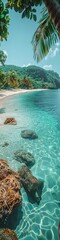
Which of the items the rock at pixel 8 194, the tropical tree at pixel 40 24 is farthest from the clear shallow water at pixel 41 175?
the tropical tree at pixel 40 24

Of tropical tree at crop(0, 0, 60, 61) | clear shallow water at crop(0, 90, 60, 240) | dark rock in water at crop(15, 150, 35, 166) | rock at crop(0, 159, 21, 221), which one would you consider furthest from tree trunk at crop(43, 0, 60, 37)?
dark rock in water at crop(15, 150, 35, 166)

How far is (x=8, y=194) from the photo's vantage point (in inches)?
231

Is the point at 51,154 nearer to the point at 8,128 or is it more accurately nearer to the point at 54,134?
the point at 54,134

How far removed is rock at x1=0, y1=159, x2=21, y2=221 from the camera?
5.63m

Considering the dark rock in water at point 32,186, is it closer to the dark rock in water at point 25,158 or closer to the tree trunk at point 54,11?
the dark rock in water at point 25,158

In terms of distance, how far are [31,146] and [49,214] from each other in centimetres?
606

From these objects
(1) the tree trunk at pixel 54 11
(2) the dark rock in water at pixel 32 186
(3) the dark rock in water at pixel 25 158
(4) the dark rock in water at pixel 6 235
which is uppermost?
(1) the tree trunk at pixel 54 11

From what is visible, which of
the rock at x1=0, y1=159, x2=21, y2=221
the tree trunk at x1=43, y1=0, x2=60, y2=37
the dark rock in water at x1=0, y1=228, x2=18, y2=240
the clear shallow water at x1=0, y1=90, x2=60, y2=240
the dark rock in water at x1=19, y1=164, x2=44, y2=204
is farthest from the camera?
the dark rock in water at x1=19, y1=164, x2=44, y2=204

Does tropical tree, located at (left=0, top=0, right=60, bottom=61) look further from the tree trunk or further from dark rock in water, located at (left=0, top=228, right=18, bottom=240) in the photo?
dark rock in water, located at (left=0, top=228, right=18, bottom=240)

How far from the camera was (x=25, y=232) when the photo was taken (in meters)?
5.81

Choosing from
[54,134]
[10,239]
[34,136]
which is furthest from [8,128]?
[10,239]

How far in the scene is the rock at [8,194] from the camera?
5.63 m

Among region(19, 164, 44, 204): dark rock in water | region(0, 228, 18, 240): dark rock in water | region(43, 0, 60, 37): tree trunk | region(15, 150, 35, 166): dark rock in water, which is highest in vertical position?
region(43, 0, 60, 37): tree trunk

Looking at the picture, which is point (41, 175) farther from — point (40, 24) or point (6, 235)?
point (40, 24)
